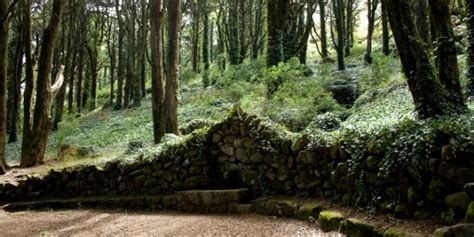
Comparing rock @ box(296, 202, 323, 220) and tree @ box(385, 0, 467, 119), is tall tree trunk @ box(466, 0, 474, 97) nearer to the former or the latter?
tree @ box(385, 0, 467, 119)

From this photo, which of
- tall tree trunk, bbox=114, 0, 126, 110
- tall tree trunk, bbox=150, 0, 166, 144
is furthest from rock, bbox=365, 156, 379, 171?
tall tree trunk, bbox=114, 0, 126, 110

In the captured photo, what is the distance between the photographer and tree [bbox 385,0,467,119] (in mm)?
6586

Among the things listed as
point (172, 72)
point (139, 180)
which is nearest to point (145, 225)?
point (139, 180)

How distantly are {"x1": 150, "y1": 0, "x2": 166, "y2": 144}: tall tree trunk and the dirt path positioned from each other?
3722 millimetres

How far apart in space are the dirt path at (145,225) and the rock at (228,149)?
1553 mm

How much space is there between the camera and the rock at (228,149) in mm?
9672

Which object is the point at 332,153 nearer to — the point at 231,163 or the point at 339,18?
the point at 231,163

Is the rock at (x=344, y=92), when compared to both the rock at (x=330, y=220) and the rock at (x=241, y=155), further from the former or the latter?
the rock at (x=330, y=220)

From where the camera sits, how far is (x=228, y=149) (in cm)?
973

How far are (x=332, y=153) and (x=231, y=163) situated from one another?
300cm

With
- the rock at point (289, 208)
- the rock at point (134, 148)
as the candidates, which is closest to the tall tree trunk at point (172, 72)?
the rock at point (134, 148)

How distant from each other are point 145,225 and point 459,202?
5.38 meters

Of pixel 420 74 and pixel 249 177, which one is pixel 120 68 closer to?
pixel 249 177

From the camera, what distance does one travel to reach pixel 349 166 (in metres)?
6.82
